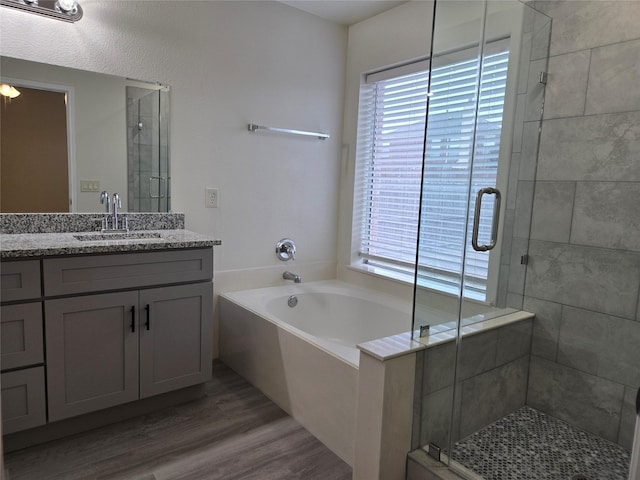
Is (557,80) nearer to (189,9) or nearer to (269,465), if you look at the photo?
(189,9)

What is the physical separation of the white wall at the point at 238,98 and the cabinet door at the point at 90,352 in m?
0.85

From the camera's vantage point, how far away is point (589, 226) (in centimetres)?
203

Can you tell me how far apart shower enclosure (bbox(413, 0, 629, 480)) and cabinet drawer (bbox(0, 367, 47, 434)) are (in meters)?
1.54

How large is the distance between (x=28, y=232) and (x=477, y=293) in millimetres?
2146

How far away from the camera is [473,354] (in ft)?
6.10

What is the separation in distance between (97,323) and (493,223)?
5.91 ft

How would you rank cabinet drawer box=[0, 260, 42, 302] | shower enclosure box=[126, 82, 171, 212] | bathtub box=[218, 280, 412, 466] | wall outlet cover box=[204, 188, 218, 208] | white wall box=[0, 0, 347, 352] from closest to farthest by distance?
1. cabinet drawer box=[0, 260, 42, 302]
2. bathtub box=[218, 280, 412, 466]
3. white wall box=[0, 0, 347, 352]
4. shower enclosure box=[126, 82, 171, 212]
5. wall outlet cover box=[204, 188, 218, 208]

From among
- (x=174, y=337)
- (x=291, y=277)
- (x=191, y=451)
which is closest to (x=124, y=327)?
(x=174, y=337)

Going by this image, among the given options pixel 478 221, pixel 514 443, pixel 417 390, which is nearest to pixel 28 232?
pixel 417 390

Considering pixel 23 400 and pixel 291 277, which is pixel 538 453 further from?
pixel 23 400

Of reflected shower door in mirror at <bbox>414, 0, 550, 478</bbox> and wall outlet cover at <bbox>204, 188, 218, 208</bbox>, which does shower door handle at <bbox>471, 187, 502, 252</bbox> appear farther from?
wall outlet cover at <bbox>204, 188, 218, 208</bbox>

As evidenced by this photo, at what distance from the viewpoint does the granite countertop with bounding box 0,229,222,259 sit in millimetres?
1716

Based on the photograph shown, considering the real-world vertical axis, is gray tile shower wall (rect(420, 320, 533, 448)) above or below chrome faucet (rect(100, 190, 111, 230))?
below

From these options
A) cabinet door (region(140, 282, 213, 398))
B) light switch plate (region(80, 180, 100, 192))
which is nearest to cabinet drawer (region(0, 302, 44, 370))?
cabinet door (region(140, 282, 213, 398))
